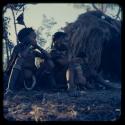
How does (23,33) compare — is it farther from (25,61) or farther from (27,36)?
(25,61)

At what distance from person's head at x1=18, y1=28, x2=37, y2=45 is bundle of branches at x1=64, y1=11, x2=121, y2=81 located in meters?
0.24

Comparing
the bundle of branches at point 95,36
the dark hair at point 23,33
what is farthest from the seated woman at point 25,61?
the bundle of branches at point 95,36

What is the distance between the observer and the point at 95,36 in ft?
7.92

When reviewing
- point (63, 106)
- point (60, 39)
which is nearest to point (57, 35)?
point (60, 39)

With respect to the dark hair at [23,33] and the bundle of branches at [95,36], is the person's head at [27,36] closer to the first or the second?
the dark hair at [23,33]

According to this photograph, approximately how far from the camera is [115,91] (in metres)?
2.27

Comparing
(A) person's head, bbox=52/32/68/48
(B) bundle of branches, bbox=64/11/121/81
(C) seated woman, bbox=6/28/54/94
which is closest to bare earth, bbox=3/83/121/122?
(C) seated woman, bbox=6/28/54/94

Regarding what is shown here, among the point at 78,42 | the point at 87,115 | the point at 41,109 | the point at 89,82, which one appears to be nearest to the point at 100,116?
the point at 87,115

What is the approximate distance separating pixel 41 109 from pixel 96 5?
2.70ft

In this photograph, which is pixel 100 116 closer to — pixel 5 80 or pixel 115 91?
pixel 115 91

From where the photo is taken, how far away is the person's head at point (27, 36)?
7.51ft

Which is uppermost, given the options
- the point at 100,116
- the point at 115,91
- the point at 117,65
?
the point at 117,65

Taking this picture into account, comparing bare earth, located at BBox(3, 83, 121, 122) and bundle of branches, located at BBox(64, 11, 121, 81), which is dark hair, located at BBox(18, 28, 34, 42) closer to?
bundle of branches, located at BBox(64, 11, 121, 81)

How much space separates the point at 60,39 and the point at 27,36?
0.24 meters
